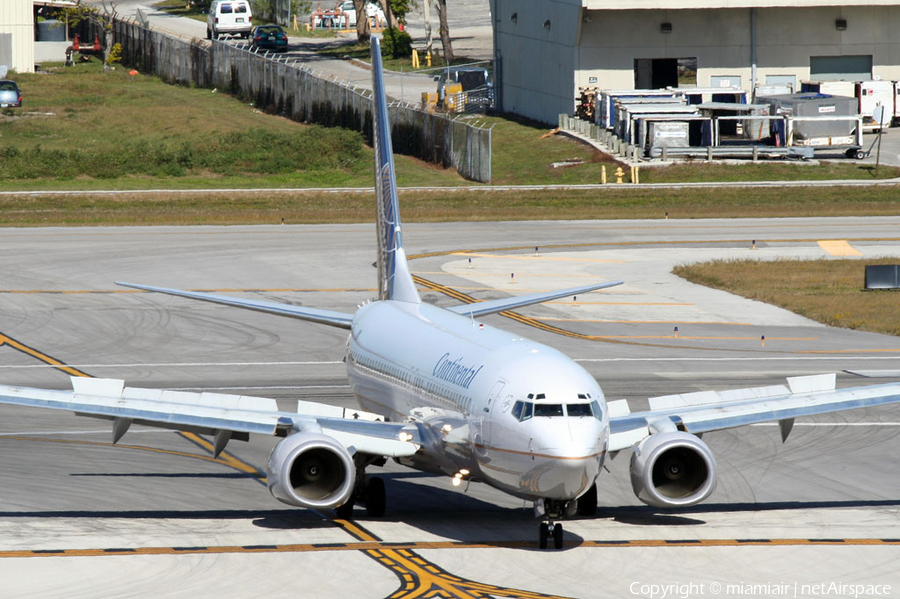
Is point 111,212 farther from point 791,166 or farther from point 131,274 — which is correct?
point 791,166

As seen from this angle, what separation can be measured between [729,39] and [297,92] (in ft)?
128

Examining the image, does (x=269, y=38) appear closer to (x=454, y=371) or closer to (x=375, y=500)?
(x=375, y=500)

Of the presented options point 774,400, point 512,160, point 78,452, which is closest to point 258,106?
point 512,160

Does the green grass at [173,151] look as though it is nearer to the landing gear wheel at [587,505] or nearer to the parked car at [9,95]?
the parked car at [9,95]

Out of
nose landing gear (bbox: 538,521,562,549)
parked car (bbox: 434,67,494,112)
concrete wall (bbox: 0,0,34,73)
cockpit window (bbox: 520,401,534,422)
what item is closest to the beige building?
parked car (bbox: 434,67,494,112)

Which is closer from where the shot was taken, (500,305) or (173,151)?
(500,305)

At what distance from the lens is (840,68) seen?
108938 mm

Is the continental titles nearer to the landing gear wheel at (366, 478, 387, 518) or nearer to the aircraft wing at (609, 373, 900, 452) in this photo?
the landing gear wheel at (366, 478, 387, 518)

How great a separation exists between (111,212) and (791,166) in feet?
150

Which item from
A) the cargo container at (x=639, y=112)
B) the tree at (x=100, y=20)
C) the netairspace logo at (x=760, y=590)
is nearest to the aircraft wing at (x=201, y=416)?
the netairspace logo at (x=760, y=590)

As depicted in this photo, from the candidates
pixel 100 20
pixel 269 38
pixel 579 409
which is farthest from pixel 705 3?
pixel 100 20

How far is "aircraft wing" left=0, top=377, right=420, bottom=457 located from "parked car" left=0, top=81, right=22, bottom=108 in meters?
97.6

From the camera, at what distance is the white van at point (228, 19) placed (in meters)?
158

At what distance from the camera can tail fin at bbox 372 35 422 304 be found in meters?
35.4
